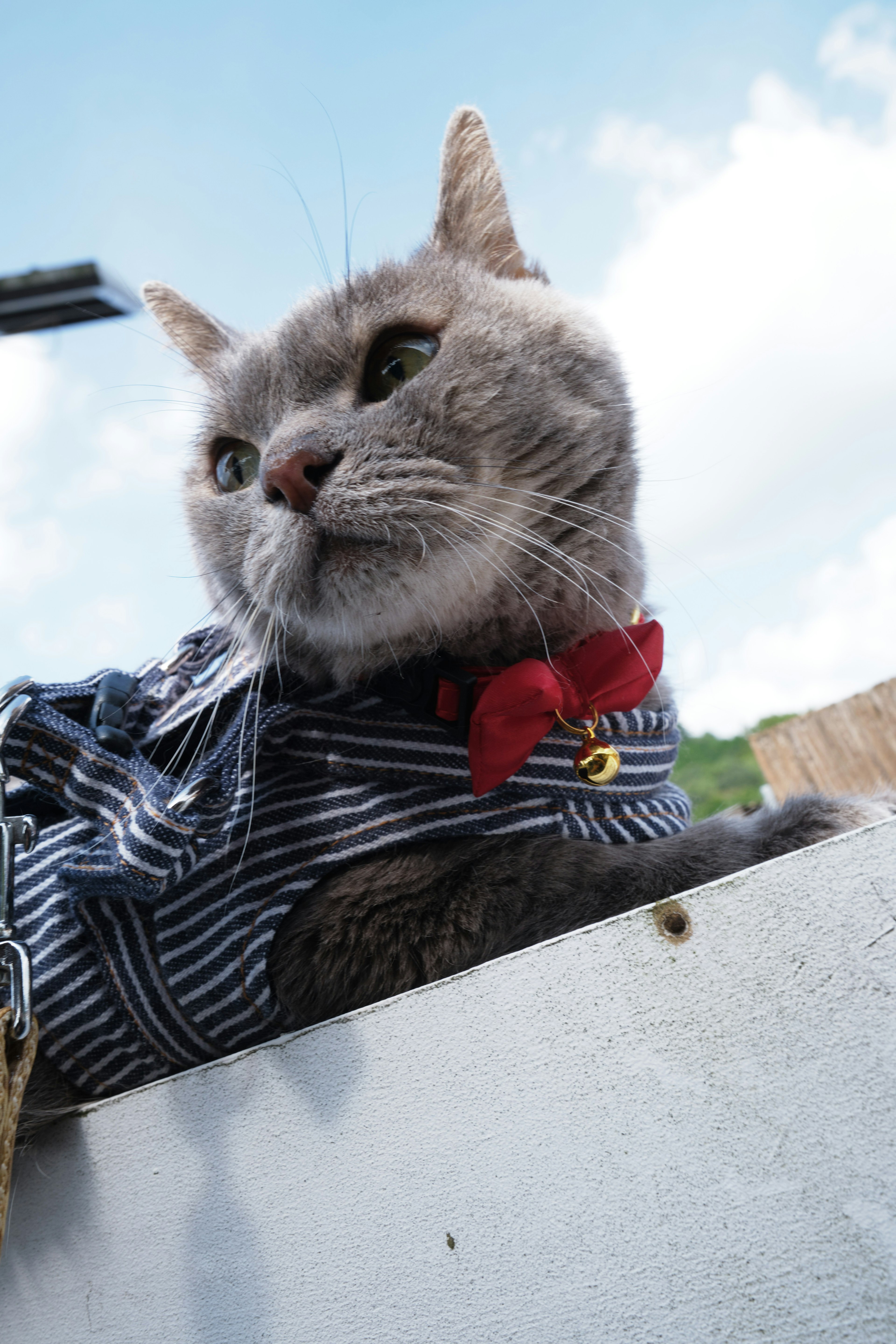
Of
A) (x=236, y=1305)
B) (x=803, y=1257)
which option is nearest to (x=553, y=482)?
(x=803, y=1257)

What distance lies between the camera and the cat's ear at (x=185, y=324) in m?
1.34

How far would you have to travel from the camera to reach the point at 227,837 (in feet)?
2.66

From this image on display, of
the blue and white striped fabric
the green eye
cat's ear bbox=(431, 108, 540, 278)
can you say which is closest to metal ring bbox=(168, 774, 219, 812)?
the blue and white striped fabric

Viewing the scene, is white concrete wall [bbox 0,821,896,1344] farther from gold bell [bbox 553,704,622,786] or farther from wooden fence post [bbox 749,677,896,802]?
wooden fence post [bbox 749,677,896,802]

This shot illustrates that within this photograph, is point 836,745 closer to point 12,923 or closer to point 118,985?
point 118,985

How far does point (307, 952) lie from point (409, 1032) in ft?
0.63

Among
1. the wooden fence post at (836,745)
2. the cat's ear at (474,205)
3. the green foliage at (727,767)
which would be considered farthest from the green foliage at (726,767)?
the cat's ear at (474,205)

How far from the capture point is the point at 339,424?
0.88m

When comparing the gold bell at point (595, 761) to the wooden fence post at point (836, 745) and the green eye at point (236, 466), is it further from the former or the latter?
the wooden fence post at point (836, 745)

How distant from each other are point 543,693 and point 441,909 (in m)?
0.23

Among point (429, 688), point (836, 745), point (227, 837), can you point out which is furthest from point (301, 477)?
point (836, 745)

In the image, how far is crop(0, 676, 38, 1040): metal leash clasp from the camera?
66cm

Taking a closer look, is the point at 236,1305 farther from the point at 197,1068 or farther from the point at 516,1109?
the point at 516,1109

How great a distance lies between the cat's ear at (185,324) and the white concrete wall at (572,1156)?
3.57ft
